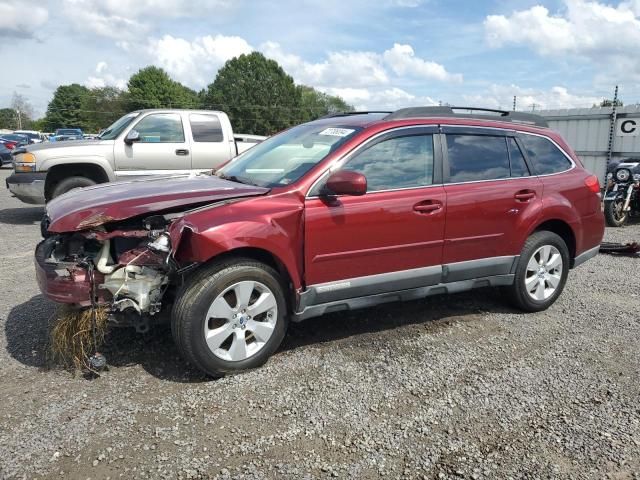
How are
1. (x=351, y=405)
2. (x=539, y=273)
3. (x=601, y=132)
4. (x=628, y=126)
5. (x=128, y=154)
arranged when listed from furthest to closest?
(x=601, y=132) < (x=628, y=126) < (x=128, y=154) < (x=539, y=273) < (x=351, y=405)

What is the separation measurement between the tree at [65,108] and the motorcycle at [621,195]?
10302 cm

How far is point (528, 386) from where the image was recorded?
11.2ft

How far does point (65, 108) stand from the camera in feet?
331

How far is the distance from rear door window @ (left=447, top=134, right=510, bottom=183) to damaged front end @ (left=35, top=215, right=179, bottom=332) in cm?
233

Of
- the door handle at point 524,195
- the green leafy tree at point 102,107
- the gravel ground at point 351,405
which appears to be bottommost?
the gravel ground at point 351,405

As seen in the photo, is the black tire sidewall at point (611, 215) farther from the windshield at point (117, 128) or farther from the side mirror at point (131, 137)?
the windshield at point (117, 128)

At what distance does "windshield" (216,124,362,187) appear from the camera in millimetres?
3785

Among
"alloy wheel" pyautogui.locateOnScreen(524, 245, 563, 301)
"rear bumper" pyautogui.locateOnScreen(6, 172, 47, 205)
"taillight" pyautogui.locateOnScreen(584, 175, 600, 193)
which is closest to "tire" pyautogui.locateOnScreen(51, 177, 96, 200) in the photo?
"rear bumper" pyautogui.locateOnScreen(6, 172, 47, 205)

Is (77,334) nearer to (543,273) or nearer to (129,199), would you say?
(129,199)

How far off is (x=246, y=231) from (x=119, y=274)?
0.87 metres

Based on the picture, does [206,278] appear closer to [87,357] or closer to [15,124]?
[87,357]

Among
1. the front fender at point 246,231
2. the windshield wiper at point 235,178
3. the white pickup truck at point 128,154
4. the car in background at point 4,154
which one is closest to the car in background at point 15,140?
the car in background at point 4,154

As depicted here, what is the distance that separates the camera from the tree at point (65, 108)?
9850cm

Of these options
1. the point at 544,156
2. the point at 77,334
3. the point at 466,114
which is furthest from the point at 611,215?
the point at 77,334
